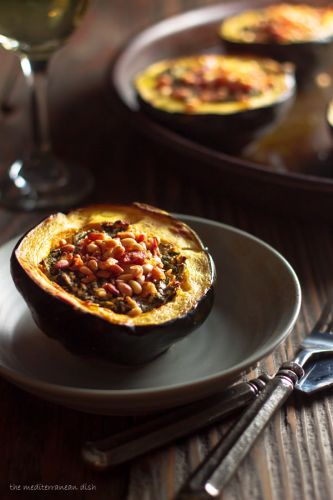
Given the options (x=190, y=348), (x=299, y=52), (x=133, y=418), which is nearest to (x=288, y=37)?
(x=299, y=52)

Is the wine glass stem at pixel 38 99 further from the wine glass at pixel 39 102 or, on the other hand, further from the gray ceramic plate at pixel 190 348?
the gray ceramic plate at pixel 190 348

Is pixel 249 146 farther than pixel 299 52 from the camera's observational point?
No

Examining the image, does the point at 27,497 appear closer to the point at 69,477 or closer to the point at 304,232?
the point at 69,477

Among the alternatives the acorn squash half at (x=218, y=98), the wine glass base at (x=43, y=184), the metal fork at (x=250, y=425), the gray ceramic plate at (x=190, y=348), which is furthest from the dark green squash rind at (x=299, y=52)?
the metal fork at (x=250, y=425)

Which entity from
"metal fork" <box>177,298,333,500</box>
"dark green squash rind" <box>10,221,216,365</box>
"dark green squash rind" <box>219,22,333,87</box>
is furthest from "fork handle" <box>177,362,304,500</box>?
"dark green squash rind" <box>219,22,333,87</box>

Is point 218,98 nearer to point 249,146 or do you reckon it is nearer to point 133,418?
point 249,146

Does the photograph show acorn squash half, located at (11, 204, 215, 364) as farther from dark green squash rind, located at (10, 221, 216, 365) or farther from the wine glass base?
the wine glass base
